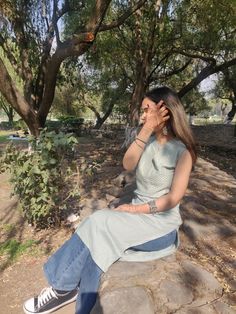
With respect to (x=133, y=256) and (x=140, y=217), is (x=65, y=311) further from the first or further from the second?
(x=140, y=217)

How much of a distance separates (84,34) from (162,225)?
4.03 m

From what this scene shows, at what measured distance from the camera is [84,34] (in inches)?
241

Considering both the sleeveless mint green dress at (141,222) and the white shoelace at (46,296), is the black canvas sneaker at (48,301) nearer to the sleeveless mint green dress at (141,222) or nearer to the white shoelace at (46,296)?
the white shoelace at (46,296)

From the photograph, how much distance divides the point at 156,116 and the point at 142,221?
76 cm

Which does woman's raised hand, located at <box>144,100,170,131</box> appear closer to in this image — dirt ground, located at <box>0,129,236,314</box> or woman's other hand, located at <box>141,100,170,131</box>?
woman's other hand, located at <box>141,100,170,131</box>

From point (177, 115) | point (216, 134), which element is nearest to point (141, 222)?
point (177, 115)

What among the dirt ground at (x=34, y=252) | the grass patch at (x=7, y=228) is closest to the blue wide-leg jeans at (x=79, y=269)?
the dirt ground at (x=34, y=252)

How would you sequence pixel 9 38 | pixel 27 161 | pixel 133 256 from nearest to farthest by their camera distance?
pixel 133 256 < pixel 27 161 < pixel 9 38

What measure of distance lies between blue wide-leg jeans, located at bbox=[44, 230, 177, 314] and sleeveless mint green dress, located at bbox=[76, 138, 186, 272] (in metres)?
0.05

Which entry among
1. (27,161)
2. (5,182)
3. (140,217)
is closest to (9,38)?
(5,182)

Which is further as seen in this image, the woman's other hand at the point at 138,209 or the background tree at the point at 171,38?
the background tree at the point at 171,38

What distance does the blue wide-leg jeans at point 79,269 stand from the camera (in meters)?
2.76

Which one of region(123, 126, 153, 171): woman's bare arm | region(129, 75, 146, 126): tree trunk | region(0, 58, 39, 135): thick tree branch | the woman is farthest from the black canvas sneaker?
region(129, 75, 146, 126): tree trunk

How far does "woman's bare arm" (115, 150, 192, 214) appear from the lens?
2.89m
